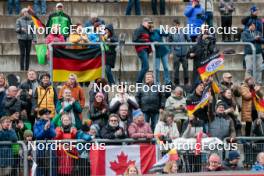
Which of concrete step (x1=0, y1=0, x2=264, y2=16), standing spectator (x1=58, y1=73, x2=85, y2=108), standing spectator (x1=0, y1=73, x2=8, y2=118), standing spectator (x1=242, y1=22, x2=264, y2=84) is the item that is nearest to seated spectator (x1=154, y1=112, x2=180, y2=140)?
standing spectator (x1=58, y1=73, x2=85, y2=108)

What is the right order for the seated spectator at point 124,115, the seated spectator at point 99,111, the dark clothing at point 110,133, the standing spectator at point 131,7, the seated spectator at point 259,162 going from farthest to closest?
1. the standing spectator at point 131,7
2. the seated spectator at point 99,111
3. the seated spectator at point 124,115
4. the dark clothing at point 110,133
5. the seated spectator at point 259,162

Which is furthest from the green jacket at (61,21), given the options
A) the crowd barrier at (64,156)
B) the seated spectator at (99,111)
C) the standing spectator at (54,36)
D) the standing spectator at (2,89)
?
the crowd barrier at (64,156)

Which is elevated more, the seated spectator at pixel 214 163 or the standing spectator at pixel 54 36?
the standing spectator at pixel 54 36

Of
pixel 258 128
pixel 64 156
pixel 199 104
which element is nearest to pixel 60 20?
pixel 199 104

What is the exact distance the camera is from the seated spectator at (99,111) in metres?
32.6

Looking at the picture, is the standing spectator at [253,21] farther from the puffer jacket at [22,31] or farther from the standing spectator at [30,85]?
the standing spectator at [30,85]

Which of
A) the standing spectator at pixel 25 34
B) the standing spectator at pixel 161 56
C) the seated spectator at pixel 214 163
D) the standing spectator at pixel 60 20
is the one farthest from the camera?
the standing spectator at pixel 25 34

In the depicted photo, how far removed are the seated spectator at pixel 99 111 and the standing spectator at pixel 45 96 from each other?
816 mm

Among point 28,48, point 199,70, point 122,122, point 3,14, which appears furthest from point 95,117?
point 3,14

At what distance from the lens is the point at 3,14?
4119 cm

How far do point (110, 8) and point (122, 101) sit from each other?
9.49 metres

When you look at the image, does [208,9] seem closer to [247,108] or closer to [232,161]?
[247,108]

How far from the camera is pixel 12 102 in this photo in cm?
3269

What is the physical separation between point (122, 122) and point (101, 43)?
3147mm
